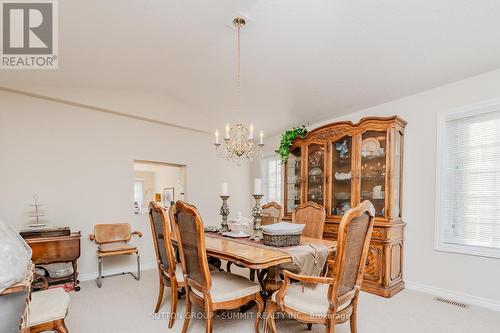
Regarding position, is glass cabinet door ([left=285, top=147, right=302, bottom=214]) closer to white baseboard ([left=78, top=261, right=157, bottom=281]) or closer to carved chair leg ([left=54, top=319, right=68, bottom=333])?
white baseboard ([left=78, top=261, right=157, bottom=281])

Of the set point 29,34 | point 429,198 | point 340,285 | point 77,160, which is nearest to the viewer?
point 340,285

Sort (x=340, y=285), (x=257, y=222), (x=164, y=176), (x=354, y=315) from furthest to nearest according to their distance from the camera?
(x=164, y=176) < (x=257, y=222) < (x=354, y=315) < (x=340, y=285)

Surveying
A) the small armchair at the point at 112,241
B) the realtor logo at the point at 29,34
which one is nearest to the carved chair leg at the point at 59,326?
the small armchair at the point at 112,241

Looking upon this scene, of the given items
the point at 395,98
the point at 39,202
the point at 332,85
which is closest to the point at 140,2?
the point at 332,85

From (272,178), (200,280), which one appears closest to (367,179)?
(272,178)

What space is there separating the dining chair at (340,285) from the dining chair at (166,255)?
35.9 inches

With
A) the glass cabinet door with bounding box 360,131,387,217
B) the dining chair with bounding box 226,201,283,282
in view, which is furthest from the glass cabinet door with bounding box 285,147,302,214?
the glass cabinet door with bounding box 360,131,387,217

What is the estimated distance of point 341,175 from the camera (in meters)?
3.76

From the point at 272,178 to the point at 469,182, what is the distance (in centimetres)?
322

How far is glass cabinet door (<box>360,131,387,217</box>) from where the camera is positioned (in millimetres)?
3340

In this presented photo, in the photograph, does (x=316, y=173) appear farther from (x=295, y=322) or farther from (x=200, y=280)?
(x=200, y=280)

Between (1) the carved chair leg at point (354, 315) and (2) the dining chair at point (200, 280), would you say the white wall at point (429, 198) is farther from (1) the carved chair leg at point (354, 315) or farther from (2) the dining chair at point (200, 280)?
(2) the dining chair at point (200, 280)

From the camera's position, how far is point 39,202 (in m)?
3.44

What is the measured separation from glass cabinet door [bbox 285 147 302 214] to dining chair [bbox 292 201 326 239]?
118 cm
